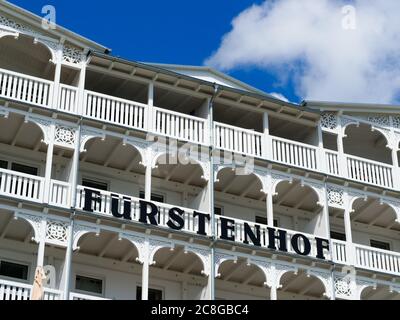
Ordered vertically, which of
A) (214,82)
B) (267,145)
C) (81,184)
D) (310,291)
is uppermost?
(214,82)

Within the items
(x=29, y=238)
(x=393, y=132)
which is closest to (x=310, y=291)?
(x=393, y=132)

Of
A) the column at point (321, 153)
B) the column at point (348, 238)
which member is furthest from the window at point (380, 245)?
the column at point (321, 153)

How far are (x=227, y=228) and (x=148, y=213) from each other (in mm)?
3341

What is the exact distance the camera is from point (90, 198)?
32625 mm

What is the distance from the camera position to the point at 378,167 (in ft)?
130

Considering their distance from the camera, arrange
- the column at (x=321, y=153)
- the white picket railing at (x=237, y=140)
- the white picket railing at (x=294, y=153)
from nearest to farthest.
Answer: the white picket railing at (x=237, y=140)
the white picket railing at (x=294, y=153)
the column at (x=321, y=153)

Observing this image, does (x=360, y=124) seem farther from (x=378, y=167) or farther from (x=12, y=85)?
(x=12, y=85)

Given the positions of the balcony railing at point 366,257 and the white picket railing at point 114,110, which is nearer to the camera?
the white picket railing at point 114,110

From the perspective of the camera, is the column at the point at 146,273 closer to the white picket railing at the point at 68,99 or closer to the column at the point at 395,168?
the white picket railing at the point at 68,99

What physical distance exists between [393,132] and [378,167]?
7.47ft

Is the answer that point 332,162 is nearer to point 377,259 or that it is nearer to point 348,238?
point 348,238

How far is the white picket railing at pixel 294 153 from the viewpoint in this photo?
3775cm

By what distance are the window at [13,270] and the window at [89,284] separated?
2.03 metres

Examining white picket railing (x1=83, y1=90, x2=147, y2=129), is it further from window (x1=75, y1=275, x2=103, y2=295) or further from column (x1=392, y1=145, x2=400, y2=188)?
column (x1=392, y1=145, x2=400, y2=188)
